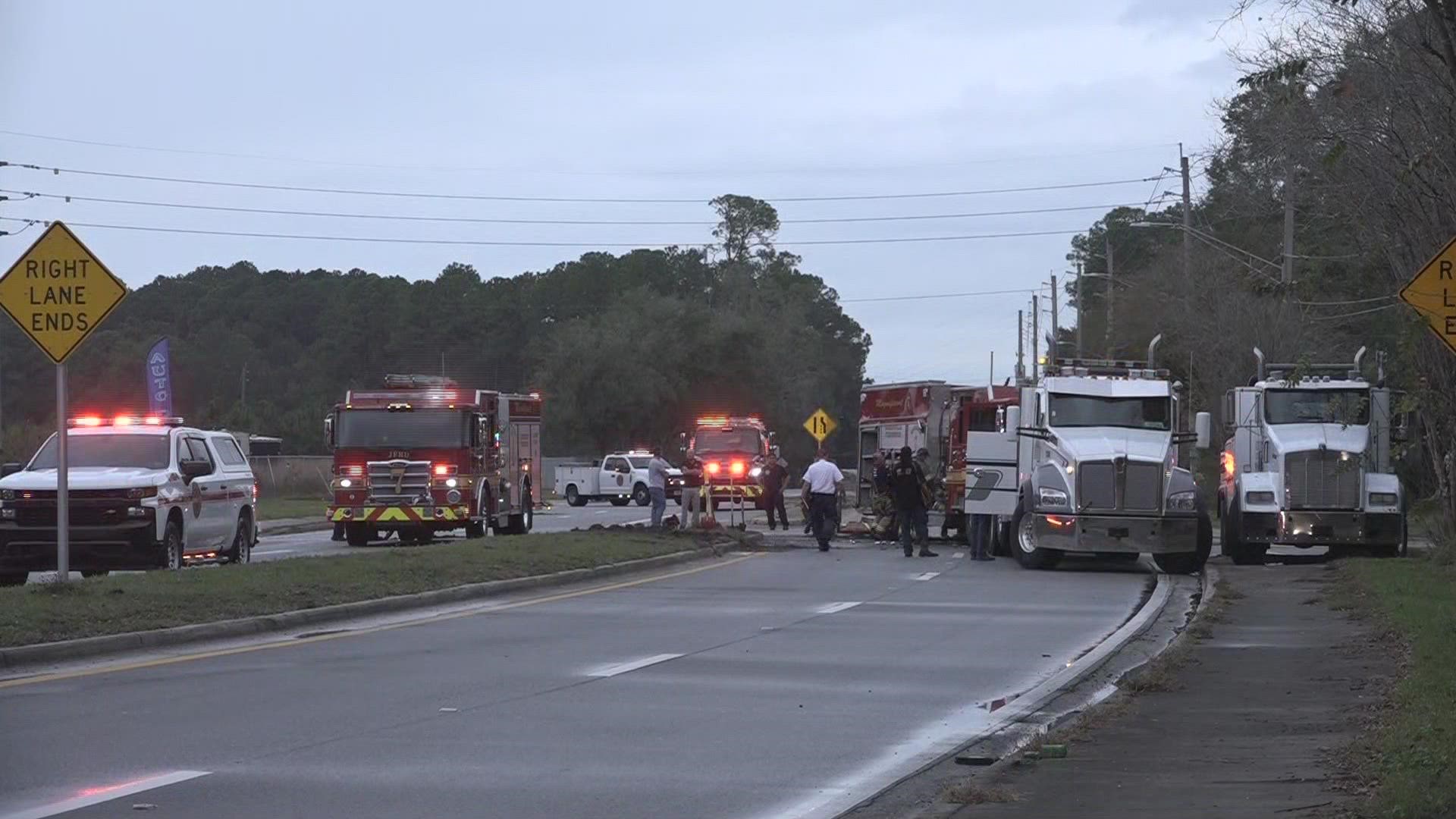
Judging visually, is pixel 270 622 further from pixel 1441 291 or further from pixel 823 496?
pixel 823 496

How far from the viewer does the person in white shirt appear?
34.0 metres

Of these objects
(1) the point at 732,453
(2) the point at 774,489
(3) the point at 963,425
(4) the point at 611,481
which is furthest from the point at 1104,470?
(4) the point at 611,481

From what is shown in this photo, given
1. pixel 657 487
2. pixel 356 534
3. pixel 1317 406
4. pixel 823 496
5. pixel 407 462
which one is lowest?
pixel 356 534

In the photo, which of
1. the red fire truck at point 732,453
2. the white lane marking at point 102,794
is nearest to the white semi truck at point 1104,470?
the white lane marking at point 102,794

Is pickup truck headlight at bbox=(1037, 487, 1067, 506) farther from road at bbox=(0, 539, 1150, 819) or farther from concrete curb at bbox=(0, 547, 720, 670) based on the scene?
road at bbox=(0, 539, 1150, 819)

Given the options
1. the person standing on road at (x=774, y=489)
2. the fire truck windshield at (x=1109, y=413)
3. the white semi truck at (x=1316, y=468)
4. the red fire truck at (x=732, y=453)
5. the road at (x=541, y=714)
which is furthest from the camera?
the red fire truck at (x=732, y=453)

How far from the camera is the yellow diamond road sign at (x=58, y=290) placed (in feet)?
56.7

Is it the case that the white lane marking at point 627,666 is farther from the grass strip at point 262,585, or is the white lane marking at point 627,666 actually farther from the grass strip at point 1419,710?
the grass strip at point 1419,710

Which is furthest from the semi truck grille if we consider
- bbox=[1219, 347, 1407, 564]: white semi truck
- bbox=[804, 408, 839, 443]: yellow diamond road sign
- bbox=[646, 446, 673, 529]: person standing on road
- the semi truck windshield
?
bbox=[804, 408, 839, 443]: yellow diamond road sign

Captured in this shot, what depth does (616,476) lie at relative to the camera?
67.6m

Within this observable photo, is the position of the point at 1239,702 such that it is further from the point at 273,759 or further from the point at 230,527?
the point at 230,527

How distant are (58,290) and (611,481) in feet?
167

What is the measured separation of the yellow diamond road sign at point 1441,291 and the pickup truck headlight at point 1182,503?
1329 cm

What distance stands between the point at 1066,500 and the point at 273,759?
19380 mm
